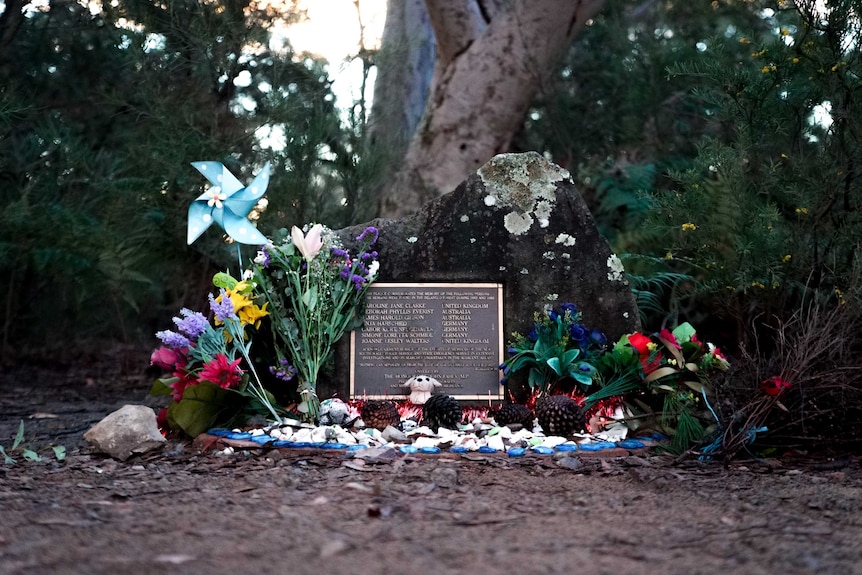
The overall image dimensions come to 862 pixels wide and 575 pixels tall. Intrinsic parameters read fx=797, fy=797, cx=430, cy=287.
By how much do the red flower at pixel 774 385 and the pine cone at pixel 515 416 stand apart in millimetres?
1303

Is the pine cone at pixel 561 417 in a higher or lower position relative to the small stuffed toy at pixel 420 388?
lower

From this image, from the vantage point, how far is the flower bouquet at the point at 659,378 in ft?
14.5

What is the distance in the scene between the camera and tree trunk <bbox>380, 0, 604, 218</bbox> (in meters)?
8.34

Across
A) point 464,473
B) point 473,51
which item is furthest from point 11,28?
point 464,473

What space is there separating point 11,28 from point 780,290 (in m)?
6.58

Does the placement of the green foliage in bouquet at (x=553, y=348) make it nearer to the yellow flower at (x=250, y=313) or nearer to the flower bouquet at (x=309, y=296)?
the flower bouquet at (x=309, y=296)

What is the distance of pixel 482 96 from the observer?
838cm

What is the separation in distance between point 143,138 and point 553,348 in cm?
487

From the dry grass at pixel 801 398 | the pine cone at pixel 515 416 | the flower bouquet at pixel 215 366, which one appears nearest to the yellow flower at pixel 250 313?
the flower bouquet at pixel 215 366

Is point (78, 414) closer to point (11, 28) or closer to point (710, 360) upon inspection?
point (11, 28)

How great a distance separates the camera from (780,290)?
18.9ft

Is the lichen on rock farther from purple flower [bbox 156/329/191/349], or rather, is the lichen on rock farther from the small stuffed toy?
purple flower [bbox 156/329/191/349]

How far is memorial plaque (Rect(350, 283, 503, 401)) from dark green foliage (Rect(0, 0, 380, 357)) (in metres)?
2.77

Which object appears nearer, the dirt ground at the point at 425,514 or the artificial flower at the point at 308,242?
the dirt ground at the point at 425,514
